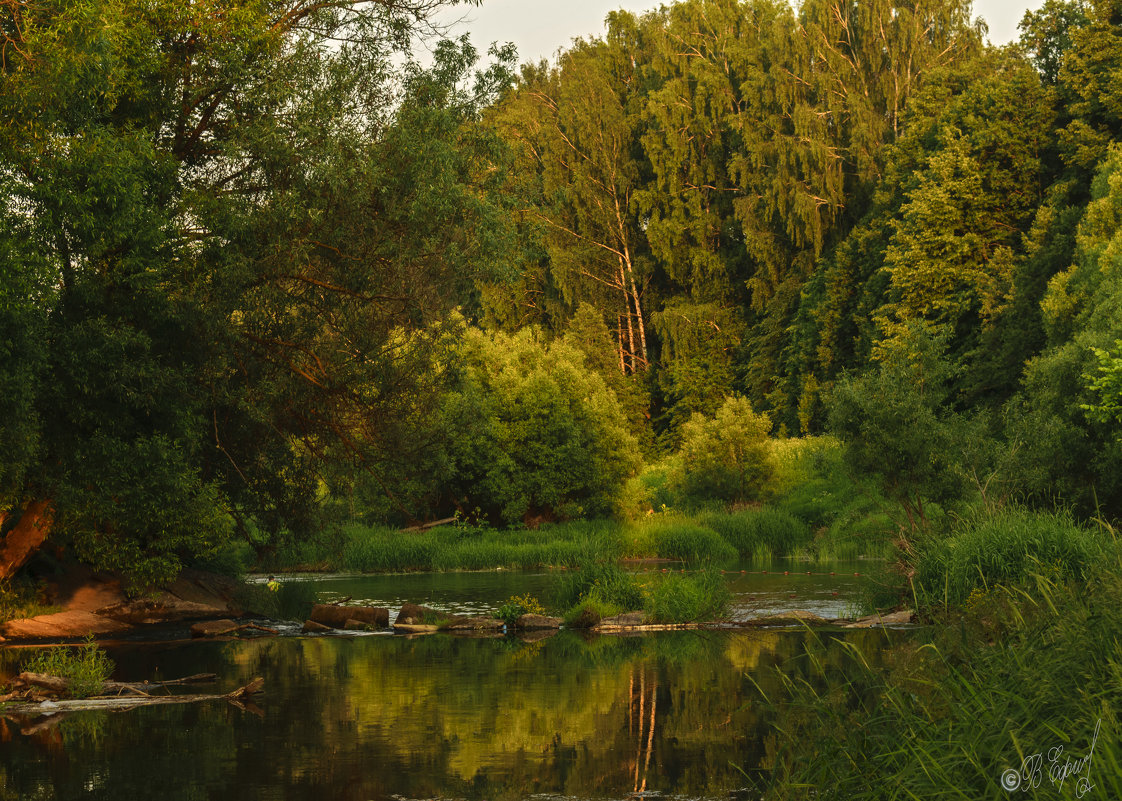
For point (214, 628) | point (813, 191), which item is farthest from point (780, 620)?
point (813, 191)

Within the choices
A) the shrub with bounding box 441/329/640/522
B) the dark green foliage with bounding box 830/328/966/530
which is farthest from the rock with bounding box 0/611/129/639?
the shrub with bounding box 441/329/640/522

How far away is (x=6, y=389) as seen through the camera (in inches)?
618

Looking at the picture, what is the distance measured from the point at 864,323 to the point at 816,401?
4.87 meters

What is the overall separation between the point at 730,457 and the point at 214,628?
23305 millimetres

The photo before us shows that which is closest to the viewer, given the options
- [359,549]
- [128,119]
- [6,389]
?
[6,389]

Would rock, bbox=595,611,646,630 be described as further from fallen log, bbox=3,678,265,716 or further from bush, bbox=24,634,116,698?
bush, bbox=24,634,116,698

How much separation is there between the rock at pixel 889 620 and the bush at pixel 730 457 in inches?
827

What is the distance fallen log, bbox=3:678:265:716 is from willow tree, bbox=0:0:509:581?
3.78m

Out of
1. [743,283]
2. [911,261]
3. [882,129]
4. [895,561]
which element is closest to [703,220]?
[743,283]

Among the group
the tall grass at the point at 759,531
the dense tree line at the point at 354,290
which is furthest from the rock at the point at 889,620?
the tall grass at the point at 759,531

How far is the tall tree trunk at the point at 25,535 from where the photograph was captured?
19938 millimetres

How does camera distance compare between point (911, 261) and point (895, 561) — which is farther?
point (911, 261)

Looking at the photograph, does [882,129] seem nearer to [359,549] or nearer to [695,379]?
[695,379]

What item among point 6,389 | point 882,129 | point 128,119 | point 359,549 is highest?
point 882,129
